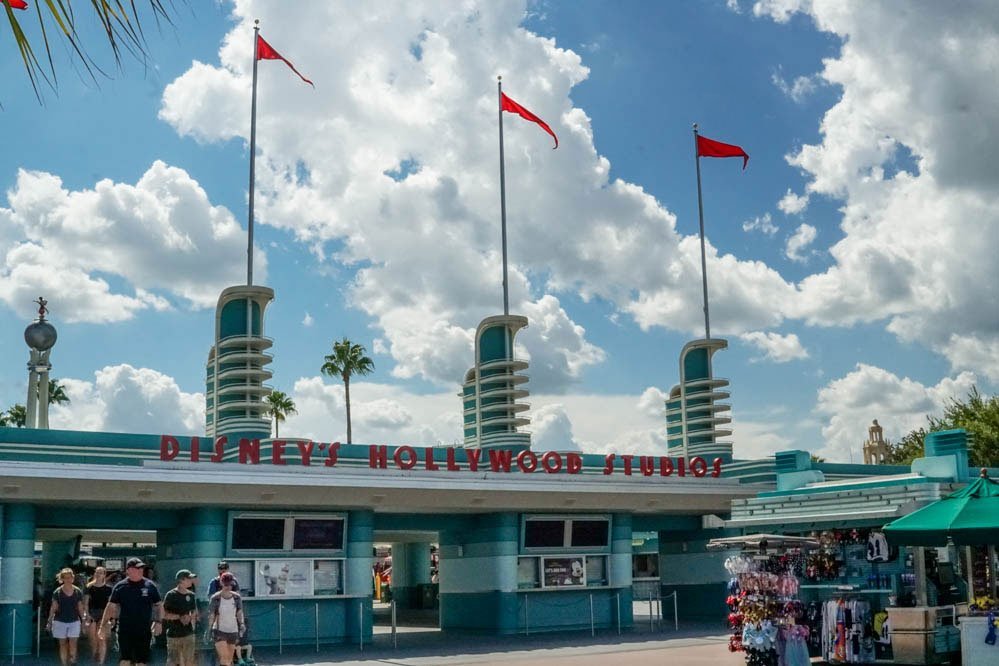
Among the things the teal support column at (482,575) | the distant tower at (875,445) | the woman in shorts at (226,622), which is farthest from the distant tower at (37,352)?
the distant tower at (875,445)

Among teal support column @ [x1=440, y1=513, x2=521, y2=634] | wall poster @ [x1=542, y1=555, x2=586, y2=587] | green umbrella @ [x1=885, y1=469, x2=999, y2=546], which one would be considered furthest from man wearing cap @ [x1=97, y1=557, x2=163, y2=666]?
Answer: wall poster @ [x1=542, y1=555, x2=586, y2=587]

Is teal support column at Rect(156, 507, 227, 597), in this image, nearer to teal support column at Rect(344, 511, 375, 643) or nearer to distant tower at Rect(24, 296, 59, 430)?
teal support column at Rect(344, 511, 375, 643)

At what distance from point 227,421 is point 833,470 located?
16633 mm

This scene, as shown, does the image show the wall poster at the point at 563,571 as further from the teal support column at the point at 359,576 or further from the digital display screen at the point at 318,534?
the digital display screen at the point at 318,534

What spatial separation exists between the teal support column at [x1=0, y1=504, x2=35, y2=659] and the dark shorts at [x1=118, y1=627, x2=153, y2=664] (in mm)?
9727

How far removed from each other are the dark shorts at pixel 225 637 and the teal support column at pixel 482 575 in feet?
41.0

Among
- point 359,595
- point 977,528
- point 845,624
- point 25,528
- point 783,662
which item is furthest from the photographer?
point 359,595

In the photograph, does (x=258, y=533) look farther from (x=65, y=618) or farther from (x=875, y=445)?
(x=875, y=445)

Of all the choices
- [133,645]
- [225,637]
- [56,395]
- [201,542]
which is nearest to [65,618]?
[225,637]

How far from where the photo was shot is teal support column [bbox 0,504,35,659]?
22453mm

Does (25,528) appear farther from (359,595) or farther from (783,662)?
(783,662)

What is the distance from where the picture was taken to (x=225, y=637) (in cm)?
1595

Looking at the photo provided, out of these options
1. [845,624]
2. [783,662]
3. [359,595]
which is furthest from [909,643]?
[359,595]

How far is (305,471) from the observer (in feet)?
80.1
